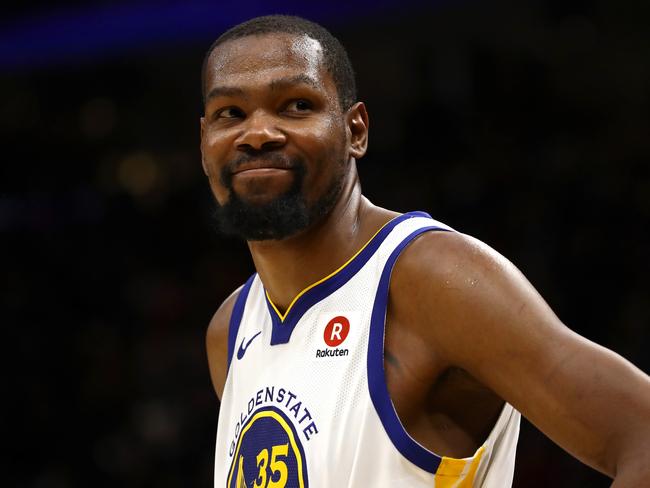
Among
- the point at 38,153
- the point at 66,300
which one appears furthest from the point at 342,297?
the point at 38,153

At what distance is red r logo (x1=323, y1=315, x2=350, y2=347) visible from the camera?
7.96 feet

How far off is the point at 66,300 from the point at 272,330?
6231 mm

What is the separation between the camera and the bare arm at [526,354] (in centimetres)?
191

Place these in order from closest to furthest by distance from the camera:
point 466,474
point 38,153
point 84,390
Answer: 1. point 466,474
2. point 84,390
3. point 38,153

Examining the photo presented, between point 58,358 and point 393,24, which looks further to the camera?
point 393,24

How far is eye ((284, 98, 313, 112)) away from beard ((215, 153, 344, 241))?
0.14 meters

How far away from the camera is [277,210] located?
2.45m

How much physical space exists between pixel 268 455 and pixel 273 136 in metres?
0.78

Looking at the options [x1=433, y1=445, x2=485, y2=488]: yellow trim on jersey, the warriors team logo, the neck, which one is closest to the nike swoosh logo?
the neck

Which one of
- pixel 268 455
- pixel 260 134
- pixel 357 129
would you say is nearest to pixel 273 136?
pixel 260 134

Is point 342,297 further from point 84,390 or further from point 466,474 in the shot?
point 84,390

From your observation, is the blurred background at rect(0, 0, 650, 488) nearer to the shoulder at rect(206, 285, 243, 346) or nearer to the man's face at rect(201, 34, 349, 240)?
the shoulder at rect(206, 285, 243, 346)

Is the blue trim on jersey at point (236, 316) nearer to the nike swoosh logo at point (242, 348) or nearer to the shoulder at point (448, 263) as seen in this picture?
the nike swoosh logo at point (242, 348)

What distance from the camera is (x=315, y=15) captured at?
7.98 m
